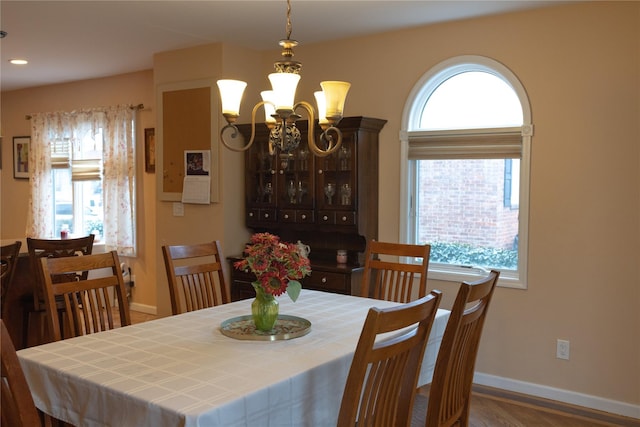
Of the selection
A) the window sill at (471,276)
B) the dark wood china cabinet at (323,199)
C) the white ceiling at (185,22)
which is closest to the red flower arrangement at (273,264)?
the dark wood china cabinet at (323,199)

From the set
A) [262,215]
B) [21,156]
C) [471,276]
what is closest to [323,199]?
[262,215]

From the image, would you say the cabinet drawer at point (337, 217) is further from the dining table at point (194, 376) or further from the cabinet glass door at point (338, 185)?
the dining table at point (194, 376)

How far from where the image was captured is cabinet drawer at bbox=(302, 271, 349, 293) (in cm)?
425

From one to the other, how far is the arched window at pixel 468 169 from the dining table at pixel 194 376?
5.90 ft

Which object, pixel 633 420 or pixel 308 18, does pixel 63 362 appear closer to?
pixel 308 18

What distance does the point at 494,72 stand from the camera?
4051mm

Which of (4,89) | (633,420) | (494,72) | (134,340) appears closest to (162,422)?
(134,340)

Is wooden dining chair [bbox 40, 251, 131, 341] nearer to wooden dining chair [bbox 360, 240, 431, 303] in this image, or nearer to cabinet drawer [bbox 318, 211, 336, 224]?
wooden dining chair [bbox 360, 240, 431, 303]

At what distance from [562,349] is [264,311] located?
232 centimetres

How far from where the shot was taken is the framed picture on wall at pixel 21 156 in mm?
7285

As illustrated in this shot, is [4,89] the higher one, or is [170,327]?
[4,89]

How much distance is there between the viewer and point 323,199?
449cm

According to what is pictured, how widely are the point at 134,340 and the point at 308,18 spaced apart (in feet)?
8.69

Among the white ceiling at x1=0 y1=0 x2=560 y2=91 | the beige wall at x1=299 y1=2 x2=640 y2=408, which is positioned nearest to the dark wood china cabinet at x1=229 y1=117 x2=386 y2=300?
the white ceiling at x1=0 y1=0 x2=560 y2=91
